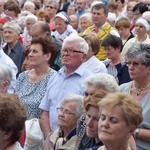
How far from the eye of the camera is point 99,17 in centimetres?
1005

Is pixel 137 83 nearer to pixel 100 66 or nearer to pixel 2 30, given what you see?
pixel 100 66

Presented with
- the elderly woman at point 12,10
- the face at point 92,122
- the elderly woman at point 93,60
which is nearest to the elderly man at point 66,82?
the elderly woman at point 93,60

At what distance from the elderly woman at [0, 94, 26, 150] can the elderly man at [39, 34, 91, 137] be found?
69.2 inches

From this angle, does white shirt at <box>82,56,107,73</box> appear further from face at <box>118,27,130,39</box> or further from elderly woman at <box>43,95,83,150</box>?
face at <box>118,27,130,39</box>

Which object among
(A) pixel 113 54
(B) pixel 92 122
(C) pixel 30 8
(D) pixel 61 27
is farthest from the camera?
(C) pixel 30 8

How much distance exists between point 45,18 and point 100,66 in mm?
5330

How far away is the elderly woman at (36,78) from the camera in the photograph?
6.35 m

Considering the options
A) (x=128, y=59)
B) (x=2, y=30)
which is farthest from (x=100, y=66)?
(x=2, y=30)

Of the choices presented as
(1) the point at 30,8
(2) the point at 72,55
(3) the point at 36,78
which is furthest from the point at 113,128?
(1) the point at 30,8

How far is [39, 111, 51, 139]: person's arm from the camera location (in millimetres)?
6016

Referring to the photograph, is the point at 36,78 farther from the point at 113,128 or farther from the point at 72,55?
the point at 113,128

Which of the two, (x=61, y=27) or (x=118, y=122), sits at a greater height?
(x=118, y=122)

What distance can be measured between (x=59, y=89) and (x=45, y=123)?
40cm

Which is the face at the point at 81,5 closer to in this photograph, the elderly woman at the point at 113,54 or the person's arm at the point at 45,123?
the elderly woman at the point at 113,54
